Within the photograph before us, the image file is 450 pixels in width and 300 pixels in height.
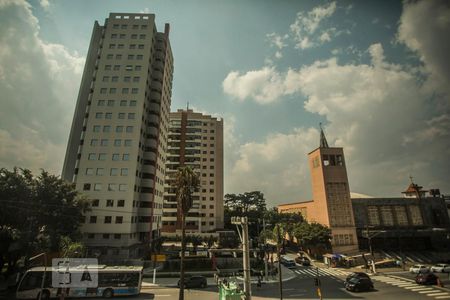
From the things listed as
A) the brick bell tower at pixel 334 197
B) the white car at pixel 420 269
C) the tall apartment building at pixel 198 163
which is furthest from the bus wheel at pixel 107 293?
the tall apartment building at pixel 198 163

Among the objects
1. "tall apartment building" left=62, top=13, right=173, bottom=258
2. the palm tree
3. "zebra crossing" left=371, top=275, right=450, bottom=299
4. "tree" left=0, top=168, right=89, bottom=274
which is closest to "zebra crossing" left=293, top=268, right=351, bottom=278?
"zebra crossing" left=371, top=275, right=450, bottom=299

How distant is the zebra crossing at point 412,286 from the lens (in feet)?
90.9

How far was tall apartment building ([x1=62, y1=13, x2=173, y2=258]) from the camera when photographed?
49.0 m

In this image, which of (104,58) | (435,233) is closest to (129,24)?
(104,58)

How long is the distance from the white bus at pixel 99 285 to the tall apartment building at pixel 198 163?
6087 centimetres

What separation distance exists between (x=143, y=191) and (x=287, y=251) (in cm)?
4513

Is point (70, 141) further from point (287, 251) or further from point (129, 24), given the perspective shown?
point (287, 251)

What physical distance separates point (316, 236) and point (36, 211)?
5540 centimetres

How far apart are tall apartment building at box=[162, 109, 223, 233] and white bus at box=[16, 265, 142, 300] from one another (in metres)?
60.9

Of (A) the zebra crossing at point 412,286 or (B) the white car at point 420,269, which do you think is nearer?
(A) the zebra crossing at point 412,286

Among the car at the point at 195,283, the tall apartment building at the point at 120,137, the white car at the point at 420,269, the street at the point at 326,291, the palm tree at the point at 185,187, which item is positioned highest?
the tall apartment building at the point at 120,137

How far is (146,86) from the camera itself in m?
59.9

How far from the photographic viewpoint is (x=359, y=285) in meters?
29.9

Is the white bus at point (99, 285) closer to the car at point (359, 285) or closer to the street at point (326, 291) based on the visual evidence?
the street at point (326, 291)
